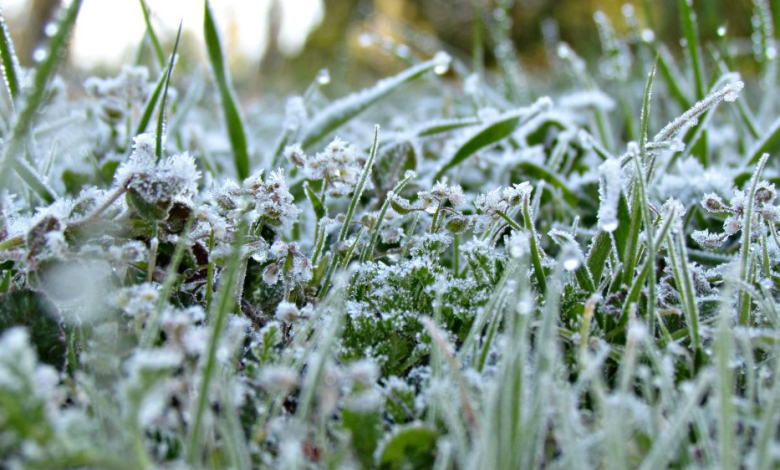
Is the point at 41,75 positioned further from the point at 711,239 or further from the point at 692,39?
the point at 692,39

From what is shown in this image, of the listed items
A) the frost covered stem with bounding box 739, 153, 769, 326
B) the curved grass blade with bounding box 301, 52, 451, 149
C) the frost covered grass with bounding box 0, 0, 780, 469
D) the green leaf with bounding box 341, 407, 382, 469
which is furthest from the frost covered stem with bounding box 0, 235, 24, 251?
the frost covered stem with bounding box 739, 153, 769, 326

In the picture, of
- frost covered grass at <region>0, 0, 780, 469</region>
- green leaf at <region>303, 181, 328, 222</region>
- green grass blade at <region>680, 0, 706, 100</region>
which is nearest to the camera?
frost covered grass at <region>0, 0, 780, 469</region>

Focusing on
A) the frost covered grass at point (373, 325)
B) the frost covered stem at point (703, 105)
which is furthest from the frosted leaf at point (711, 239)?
the frost covered stem at point (703, 105)

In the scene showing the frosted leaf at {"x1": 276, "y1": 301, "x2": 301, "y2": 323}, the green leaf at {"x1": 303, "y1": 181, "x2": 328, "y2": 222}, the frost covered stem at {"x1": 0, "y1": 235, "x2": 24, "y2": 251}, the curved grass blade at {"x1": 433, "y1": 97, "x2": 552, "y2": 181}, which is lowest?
the frosted leaf at {"x1": 276, "y1": 301, "x2": 301, "y2": 323}

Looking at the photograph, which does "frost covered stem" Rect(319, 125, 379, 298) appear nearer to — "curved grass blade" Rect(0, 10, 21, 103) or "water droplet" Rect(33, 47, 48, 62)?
"water droplet" Rect(33, 47, 48, 62)

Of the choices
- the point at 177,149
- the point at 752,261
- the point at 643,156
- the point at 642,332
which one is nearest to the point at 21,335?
the point at 642,332

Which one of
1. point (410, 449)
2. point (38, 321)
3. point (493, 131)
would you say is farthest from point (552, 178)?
point (38, 321)

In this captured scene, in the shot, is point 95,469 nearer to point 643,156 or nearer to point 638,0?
point 643,156
